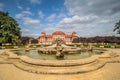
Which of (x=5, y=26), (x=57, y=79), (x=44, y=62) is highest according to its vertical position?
(x=5, y=26)

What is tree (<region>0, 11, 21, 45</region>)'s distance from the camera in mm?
31628

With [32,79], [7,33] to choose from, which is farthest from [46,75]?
[7,33]

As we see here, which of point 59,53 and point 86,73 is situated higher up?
point 59,53

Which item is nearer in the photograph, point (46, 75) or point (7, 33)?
point (46, 75)

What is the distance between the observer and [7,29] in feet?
111

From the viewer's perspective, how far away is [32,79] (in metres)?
6.21

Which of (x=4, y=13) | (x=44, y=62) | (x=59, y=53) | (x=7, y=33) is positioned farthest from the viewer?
(x=4, y=13)

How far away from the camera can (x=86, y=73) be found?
7.20m

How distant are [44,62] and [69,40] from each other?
95.8 metres

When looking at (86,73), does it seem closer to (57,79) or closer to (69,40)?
(57,79)

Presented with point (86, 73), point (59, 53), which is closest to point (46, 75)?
point (86, 73)

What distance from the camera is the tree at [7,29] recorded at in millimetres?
31628

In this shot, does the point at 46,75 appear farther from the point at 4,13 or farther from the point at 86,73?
the point at 4,13

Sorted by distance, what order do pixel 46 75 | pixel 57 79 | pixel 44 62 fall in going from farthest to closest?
pixel 44 62 < pixel 46 75 < pixel 57 79
